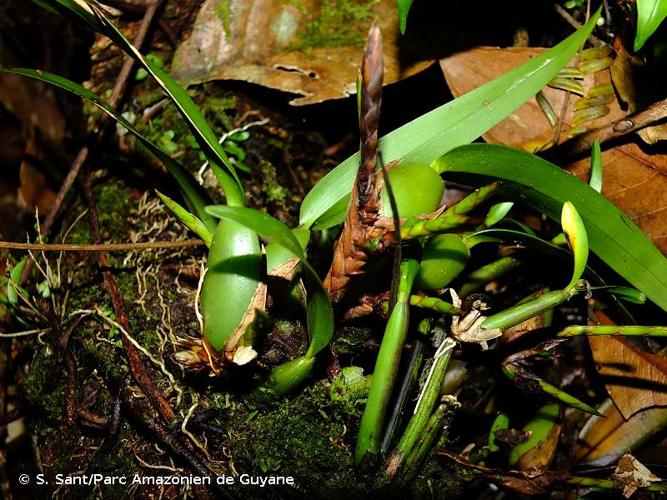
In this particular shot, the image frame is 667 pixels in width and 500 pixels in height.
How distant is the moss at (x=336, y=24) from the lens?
1.56 meters

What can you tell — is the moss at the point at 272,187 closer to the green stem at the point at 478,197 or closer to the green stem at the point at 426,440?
the green stem at the point at 426,440

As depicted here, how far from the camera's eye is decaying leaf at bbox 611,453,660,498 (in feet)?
3.89

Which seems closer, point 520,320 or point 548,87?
point 520,320

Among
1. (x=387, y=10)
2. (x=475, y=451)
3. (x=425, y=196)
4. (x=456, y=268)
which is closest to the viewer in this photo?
(x=425, y=196)

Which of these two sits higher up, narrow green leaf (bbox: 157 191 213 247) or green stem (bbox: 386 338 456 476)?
narrow green leaf (bbox: 157 191 213 247)

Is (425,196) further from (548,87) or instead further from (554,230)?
(548,87)

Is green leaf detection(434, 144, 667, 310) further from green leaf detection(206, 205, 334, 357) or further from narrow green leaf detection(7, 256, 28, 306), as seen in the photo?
narrow green leaf detection(7, 256, 28, 306)

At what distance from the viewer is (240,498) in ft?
3.77

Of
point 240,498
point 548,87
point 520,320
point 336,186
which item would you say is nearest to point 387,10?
point 548,87

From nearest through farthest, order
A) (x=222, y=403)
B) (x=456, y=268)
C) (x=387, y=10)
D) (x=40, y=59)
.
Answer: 1. (x=456, y=268)
2. (x=222, y=403)
3. (x=387, y=10)
4. (x=40, y=59)

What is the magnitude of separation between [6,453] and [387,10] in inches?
67.5

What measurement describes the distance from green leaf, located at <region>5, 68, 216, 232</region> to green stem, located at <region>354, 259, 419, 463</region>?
428 mm

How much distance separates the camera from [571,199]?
3.18 feet

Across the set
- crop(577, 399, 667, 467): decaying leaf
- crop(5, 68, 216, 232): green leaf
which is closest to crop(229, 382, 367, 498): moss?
crop(5, 68, 216, 232): green leaf
